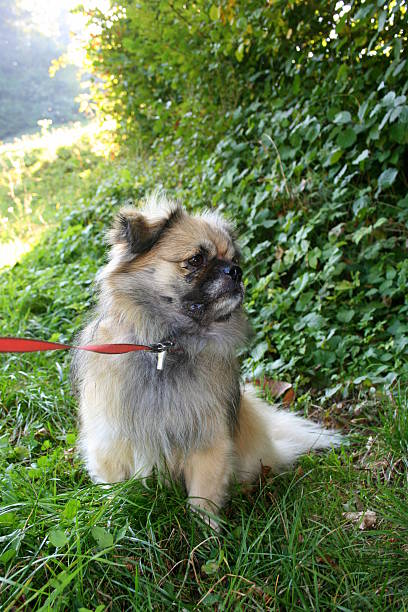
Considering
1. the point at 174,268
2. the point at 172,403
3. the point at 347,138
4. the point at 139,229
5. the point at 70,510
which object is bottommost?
the point at 70,510

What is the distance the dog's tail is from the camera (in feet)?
8.32

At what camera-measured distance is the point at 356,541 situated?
1933 millimetres

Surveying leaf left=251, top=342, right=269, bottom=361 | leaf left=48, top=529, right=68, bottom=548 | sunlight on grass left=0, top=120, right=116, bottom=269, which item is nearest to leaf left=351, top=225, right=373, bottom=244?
leaf left=251, top=342, right=269, bottom=361

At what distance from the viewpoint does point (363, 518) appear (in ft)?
6.65

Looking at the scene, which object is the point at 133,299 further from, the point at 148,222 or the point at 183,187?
the point at 183,187

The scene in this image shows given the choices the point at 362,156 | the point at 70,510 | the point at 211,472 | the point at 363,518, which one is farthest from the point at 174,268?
the point at 362,156

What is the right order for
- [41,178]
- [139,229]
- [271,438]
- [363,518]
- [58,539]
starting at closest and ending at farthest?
[58,539]
[363,518]
[139,229]
[271,438]
[41,178]

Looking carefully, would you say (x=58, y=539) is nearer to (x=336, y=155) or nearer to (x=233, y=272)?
(x=233, y=272)

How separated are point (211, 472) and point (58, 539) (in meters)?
0.72

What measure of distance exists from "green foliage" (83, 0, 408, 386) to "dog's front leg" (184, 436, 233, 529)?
1.15 m

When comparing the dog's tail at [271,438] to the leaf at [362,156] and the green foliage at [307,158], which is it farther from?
the leaf at [362,156]

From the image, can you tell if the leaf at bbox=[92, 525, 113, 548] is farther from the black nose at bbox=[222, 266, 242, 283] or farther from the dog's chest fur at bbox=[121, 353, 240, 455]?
the black nose at bbox=[222, 266, 242, 283]

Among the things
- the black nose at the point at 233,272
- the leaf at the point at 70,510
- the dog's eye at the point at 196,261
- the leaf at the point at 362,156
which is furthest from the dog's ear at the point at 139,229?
the leaf at the point at 362,156

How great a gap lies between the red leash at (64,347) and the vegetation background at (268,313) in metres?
0.60
